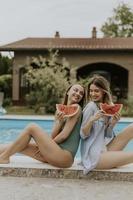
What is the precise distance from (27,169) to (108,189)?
39.9 inches

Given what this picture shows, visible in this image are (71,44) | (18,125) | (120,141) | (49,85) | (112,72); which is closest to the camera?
(120,141)

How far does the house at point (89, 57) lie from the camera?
2388cm

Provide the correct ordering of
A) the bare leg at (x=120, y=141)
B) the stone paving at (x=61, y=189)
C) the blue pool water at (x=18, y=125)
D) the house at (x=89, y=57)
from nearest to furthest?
the stone paving at (x=61, y=189), the bare leg at (x=120, y=141), the blue pool water at (x=18, y=125), the house at (x=89, y=57)

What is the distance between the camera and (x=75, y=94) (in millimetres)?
5594

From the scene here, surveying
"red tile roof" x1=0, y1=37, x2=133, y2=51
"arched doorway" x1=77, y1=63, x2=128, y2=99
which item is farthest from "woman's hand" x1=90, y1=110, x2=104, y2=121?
"arched doorway" x1=77, y1=63, x2=128, y2=99

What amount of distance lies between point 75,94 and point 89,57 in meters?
18.7

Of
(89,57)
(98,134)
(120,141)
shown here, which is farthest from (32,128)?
(89,57)

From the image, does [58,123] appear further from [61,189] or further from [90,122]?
[61,189]

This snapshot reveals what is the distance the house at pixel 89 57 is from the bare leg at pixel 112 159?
18.2 meters

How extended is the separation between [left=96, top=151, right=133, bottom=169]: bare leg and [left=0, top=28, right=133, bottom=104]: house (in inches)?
715

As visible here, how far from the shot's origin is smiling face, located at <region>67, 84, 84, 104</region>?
5582 millimetres

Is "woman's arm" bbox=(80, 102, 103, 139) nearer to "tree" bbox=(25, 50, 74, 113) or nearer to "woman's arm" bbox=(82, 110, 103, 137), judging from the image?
"woman's arm" bbox=(82, 110, 103, 137)

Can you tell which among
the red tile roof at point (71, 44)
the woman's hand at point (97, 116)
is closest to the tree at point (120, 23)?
the red tile roof at point (71, 44)

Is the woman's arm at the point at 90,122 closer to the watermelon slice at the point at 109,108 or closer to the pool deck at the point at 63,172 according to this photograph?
the watermelon slice at the point at 109,108
